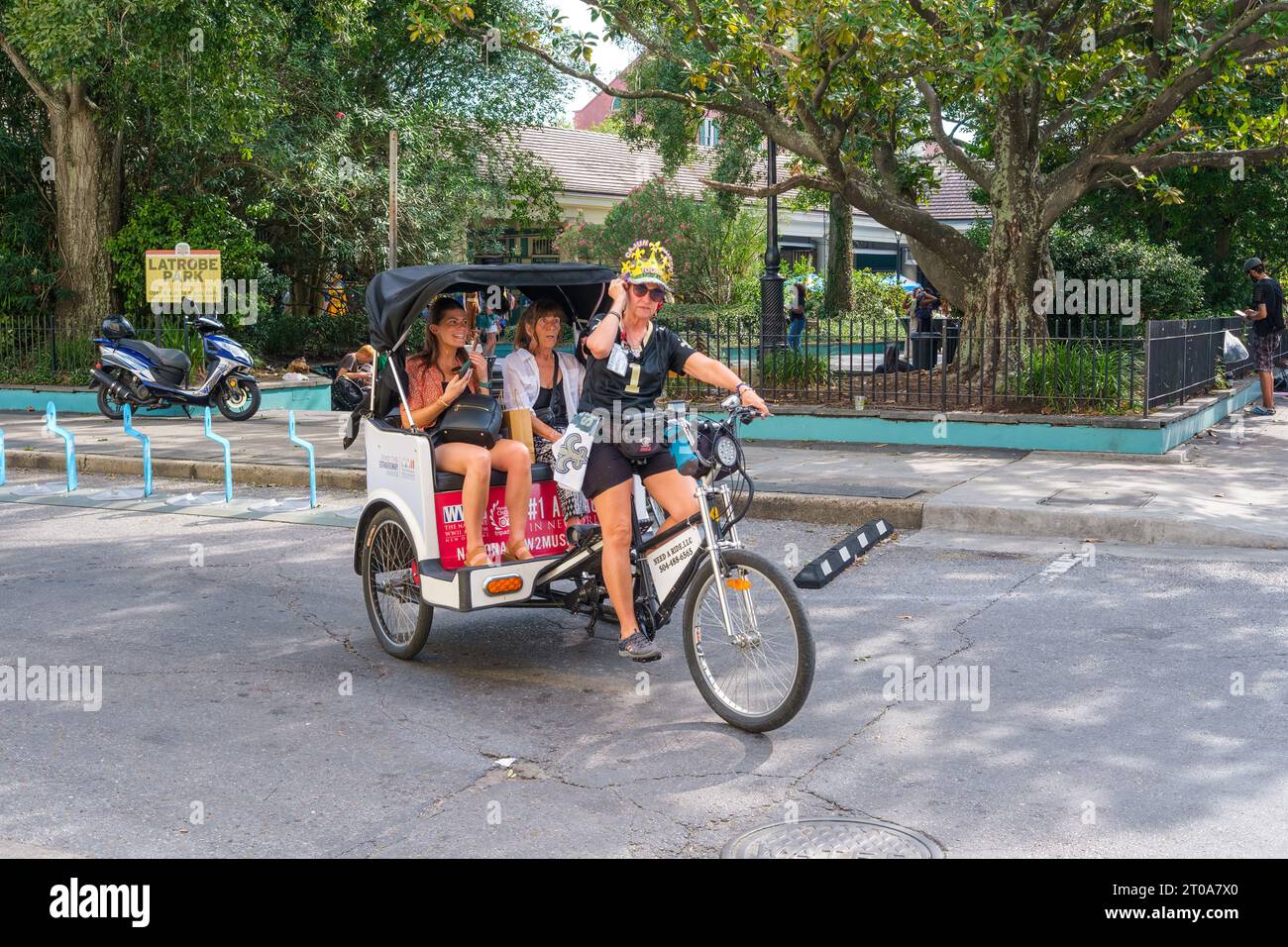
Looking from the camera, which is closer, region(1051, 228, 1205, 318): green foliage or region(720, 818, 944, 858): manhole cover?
region(720, 818, 944, 858): manhole cover

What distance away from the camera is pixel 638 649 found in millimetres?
5922

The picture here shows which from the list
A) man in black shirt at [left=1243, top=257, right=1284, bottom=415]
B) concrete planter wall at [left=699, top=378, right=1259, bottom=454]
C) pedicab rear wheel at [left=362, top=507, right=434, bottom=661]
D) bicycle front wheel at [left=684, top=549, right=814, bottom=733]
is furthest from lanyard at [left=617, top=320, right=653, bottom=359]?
man in black shirt at [left=1243, top=257, right=1284, bottom=415]

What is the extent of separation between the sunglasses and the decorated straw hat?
30 mm

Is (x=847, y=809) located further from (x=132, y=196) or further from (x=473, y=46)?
(x=473, y=46)

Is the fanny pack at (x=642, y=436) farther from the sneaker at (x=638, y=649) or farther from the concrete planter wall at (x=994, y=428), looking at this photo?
the concrete planter wall at (x=994, y=428)

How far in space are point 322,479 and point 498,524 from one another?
6.26m

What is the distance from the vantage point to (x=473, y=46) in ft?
76.3

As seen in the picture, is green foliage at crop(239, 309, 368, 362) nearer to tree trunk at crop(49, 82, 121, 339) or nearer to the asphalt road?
tree trunk at crop(49, 82, 121, 339)

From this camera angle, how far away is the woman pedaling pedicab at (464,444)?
21.0 ft

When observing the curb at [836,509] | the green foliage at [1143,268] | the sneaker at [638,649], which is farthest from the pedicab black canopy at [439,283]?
the green foliage at [1143,268]

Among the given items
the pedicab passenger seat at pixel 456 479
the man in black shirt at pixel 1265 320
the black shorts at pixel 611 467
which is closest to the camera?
the black shorts at pixel 611 467

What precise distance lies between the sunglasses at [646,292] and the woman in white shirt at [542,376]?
1254 millimetres

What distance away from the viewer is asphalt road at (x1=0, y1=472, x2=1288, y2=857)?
4.46 meters

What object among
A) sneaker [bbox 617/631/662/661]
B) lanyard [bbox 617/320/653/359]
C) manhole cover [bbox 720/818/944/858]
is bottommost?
manhole cover [bbox 720/818/944/858]
